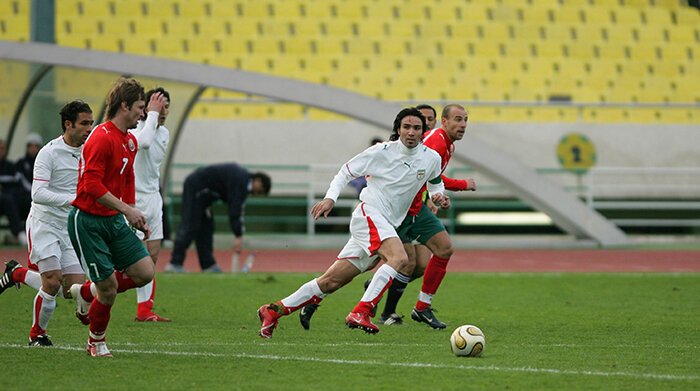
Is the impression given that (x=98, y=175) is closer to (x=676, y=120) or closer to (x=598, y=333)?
(x=598, y=333)

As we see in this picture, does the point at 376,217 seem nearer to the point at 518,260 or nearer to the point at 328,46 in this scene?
the point at 518,260

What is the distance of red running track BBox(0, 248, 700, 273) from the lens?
690 inches

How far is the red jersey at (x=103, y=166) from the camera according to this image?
24.1 ft

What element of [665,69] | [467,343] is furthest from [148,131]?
[665,69]

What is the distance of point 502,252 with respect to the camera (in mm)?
21078

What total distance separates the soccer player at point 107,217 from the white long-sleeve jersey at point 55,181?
98 cm

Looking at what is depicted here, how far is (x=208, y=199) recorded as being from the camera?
15.2m

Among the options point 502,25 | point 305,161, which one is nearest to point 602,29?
point 502,25

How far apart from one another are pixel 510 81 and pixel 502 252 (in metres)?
6.70

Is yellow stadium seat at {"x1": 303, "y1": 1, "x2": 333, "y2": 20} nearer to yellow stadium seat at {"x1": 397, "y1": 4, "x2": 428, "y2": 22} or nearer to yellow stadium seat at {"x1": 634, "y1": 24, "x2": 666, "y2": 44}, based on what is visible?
yellow stadium seat at {"x1": 397, "y1": 4, "x2": 428, "y2": 22}

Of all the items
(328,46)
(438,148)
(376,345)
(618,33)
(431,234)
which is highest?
(618,33)

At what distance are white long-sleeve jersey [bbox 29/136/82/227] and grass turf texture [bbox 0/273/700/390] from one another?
95 centimetres

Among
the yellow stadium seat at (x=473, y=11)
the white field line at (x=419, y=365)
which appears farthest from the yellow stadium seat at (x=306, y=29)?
the white field line at (x=419, y=365)

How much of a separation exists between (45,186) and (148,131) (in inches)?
49.6
